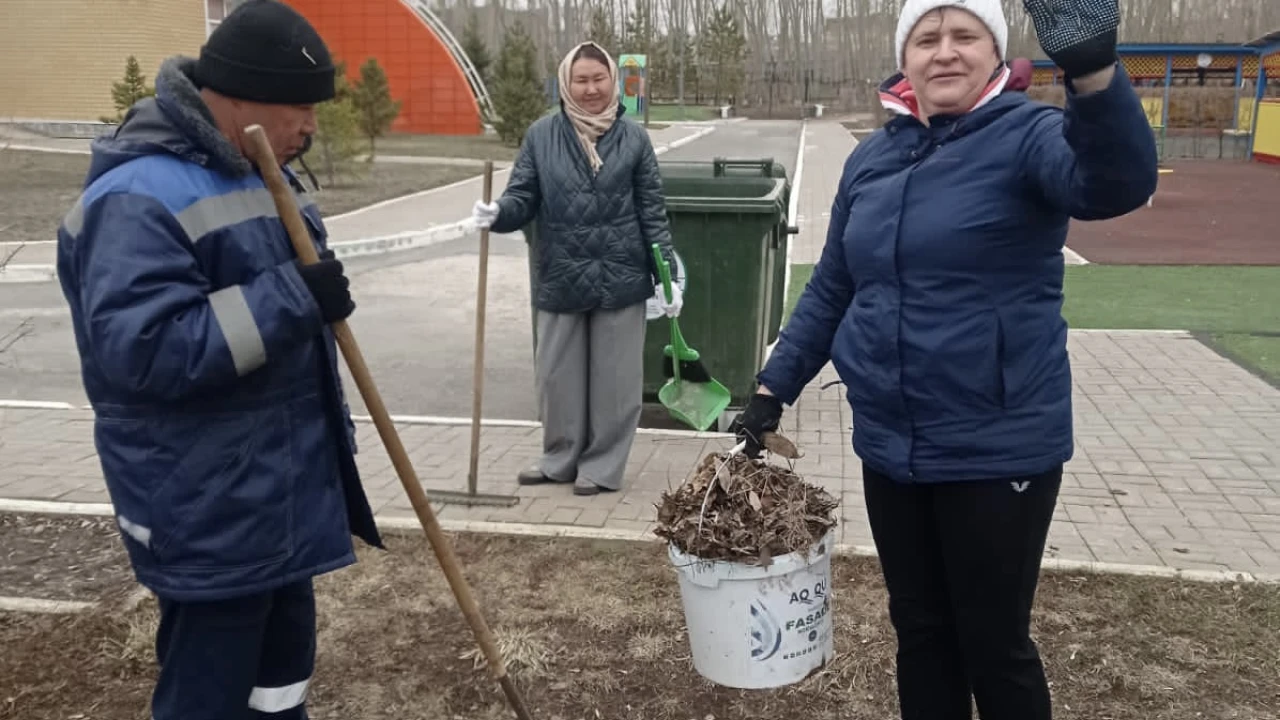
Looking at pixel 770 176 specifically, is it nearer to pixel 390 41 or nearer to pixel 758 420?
pixel 758 420

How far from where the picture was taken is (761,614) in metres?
2.84

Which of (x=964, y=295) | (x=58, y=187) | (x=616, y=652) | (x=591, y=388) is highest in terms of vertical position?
(x=964, y=295)

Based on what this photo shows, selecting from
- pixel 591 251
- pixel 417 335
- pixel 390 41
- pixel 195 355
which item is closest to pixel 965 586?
pixel 195 355

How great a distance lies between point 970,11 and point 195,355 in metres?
1.60

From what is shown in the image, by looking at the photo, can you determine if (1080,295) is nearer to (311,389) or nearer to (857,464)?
(857,464)

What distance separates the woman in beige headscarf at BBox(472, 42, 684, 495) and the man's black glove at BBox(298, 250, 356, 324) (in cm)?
237

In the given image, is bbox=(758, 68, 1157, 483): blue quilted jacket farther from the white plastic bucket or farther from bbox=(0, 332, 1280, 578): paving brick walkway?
bbox=(0, 332, 1280, 578): paving brick walkway

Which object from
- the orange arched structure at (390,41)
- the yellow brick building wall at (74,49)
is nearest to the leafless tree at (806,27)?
the orange arched structure at (390,41)

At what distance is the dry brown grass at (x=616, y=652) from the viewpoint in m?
3.22

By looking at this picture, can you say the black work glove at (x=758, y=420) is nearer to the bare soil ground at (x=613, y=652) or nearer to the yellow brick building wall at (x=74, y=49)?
the bare soil ground at (x=613, y=652)

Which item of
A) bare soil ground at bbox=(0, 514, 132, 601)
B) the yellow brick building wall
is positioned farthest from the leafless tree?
bare soil ground at bbox=(0, 514, 132, 601)

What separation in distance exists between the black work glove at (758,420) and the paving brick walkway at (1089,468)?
169 centimetres

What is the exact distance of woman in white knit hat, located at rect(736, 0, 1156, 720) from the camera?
86.5 inches

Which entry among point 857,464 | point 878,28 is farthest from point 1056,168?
point 878,28
